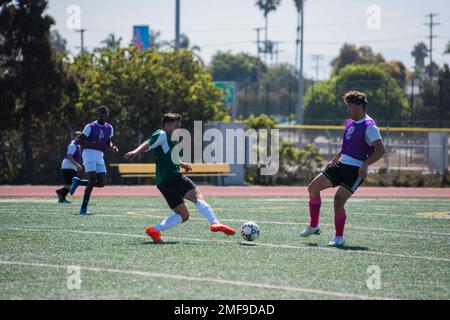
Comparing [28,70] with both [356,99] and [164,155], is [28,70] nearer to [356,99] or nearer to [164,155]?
[164,155]

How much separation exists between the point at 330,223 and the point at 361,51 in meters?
95.4

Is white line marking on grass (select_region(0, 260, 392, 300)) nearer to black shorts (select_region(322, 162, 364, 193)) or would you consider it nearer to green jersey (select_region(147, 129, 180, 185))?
green jersey (select_region(147, 129, 180, 185))

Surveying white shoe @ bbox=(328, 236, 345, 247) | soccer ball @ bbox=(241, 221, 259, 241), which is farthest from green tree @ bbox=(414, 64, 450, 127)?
soccer ball @ bbox=(241, 221, 259, 241)

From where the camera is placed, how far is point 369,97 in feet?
182

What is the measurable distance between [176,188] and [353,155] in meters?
2.46

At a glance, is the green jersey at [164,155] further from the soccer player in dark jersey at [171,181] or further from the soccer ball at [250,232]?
the soccer ball at [250,232]

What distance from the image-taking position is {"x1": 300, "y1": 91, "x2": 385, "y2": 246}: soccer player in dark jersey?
12.1 m

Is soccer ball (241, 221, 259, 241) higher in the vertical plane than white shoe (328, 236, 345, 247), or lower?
higher

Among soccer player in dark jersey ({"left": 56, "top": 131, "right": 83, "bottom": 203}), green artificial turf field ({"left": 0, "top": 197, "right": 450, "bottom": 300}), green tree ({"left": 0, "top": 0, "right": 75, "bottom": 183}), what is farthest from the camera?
green tree ({"left": 0, "top": 0, "right": 75, "bottom": 183})

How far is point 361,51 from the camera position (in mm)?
109062

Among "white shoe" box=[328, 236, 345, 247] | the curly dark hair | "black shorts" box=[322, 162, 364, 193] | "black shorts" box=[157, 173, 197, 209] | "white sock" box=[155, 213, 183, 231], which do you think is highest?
the curly dark hair

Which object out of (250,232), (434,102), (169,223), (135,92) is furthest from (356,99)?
(434,102)

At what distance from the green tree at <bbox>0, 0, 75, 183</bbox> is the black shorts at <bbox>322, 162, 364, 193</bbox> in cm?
2095

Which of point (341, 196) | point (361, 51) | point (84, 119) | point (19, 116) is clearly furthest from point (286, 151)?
point (361, 51)
